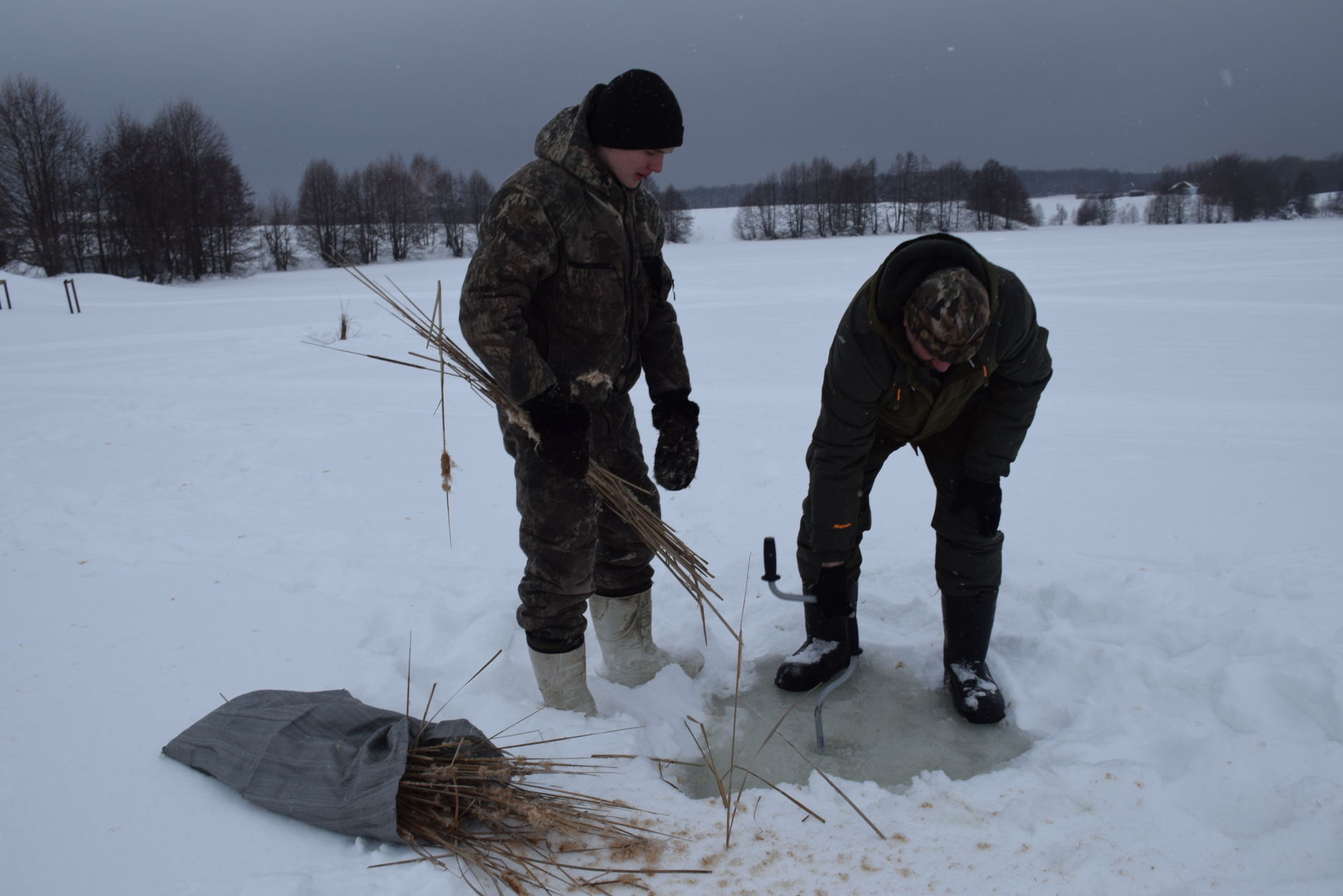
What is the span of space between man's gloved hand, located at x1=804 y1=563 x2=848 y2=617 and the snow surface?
38 cm

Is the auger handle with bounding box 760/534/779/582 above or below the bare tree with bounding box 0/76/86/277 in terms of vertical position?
below

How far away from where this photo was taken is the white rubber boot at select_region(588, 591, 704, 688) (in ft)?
9.07

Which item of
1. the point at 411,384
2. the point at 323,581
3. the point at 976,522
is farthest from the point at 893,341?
the point at 411,384

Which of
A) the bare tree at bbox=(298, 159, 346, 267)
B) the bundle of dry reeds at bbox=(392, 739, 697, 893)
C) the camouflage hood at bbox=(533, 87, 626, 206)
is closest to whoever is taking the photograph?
the bundle of dry reeds at bbox=(392, 739, 697, 893)

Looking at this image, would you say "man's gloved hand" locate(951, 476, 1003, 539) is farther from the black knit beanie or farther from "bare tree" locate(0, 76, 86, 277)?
"bare tree" locate(0, 76, 86, 277)

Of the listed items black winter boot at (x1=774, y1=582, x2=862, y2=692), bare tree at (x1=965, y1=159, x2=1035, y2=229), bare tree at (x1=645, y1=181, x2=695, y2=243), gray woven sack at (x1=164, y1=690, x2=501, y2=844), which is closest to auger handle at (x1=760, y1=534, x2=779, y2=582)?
black winter boot at (x1=774, y1=582, x2=862, y2=692)

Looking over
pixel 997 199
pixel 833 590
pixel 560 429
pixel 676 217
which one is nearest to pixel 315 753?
pixel 560 429

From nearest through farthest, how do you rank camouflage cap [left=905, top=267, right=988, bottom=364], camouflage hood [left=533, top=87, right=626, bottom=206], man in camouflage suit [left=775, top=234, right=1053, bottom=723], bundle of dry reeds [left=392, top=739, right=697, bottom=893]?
bundle of dry reeds [left=392, top=739, right=697, bottom=893]
camouflage cap [left=905, top=267, right=988, bottom=364]
man in camouflage suit [left=775, top=234, right=1053, bottom=723]
camouflage hood [left=533, top=87, right=626, bottom=206]

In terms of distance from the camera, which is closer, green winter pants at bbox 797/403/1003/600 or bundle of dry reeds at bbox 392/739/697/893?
bundle of dry reeds at bbox 392/739/697/893

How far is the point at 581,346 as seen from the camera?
236 cm

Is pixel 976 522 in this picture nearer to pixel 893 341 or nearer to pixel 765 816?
pixel 893 341

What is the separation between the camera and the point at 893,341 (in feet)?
7.02

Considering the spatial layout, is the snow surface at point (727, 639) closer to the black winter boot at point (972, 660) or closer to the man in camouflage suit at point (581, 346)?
the black winter boot at point (972, 660)

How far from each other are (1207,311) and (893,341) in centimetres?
1097
